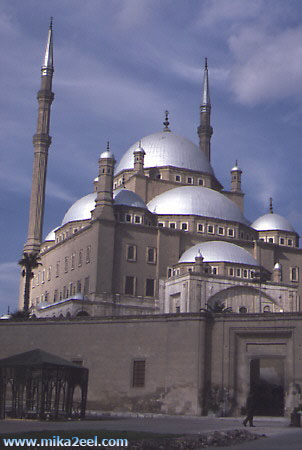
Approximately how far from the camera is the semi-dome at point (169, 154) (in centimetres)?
6269

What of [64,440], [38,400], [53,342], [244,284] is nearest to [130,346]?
[53,342]

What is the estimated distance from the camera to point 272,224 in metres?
60.5

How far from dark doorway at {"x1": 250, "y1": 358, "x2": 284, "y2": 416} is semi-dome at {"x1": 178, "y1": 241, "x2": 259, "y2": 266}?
654 inches

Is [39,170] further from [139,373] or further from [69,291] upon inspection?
[139,373]

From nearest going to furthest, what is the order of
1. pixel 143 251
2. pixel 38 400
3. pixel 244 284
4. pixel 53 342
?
pixel 38 400
pixel 53 342
pixel 244 284
pixel 143 251

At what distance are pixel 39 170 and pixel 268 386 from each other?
1442 inches

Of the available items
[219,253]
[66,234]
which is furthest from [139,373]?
[66,234]

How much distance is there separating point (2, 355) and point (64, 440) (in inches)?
763

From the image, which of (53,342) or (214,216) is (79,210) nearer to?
(214,216)

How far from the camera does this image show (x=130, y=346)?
1166 inches

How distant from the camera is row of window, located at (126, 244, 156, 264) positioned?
169 ft

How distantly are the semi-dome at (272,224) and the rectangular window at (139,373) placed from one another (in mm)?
33123

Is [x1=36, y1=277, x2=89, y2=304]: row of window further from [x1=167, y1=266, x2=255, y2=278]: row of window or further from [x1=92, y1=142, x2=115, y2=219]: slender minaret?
[x1=167, y1=266, x2=255, y2=278]: row of window

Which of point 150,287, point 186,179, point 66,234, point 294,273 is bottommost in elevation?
point 150,287
